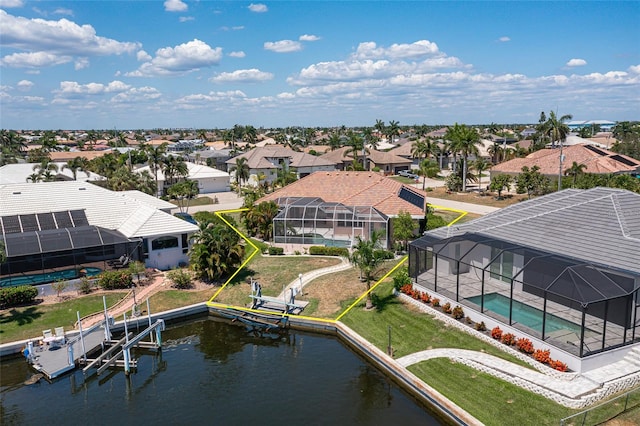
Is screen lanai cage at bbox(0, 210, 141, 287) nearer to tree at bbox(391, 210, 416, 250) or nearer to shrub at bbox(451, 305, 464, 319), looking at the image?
tree at bbox(391, 210, 416, 250)

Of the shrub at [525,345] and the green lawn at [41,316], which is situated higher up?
the shrub at [525,345]

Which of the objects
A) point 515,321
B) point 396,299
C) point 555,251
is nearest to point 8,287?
point 396,299

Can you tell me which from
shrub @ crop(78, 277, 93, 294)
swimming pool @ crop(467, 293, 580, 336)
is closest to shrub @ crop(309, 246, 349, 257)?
swimming pool @ crop(467, 293, 580, 336)

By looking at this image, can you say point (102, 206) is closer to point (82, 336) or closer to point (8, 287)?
point (8, 287)

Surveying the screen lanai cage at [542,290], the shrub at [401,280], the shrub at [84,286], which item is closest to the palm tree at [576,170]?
the screen lanai cage at [542,290]

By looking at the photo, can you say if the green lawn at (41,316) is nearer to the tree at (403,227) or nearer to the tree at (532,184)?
the tree at (403,227)

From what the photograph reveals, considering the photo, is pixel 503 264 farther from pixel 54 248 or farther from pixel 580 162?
pixel 580 162
